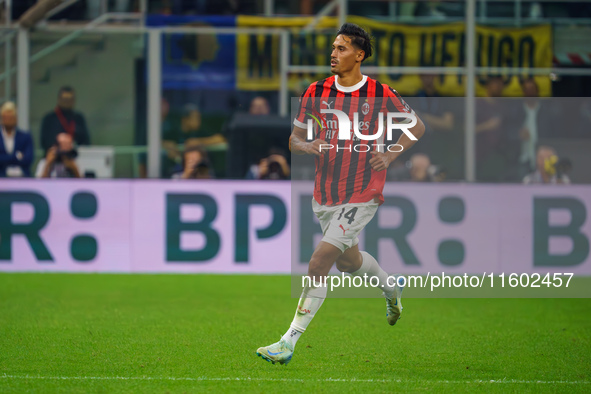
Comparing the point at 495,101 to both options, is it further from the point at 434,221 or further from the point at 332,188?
the point at 332,188

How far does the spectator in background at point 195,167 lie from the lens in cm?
1136

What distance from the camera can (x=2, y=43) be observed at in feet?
38.2

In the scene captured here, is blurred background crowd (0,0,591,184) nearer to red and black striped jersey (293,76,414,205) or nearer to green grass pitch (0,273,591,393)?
green grass pitch (0,273,591,393)

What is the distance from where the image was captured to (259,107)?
11.7m

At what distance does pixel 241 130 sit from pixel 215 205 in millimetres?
1028

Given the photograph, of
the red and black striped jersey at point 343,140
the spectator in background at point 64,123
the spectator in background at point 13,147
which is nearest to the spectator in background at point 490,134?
the spectator in background at point 64,123

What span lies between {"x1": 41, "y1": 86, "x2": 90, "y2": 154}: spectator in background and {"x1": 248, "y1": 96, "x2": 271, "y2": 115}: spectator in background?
2.05 metres

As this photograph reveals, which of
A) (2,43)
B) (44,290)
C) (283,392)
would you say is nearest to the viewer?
(283,392)

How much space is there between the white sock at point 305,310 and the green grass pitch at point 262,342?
23cm

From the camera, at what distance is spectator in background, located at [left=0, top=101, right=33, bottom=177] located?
433 inches

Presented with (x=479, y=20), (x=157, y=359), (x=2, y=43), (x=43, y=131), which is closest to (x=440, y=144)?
(x=479, y=20)

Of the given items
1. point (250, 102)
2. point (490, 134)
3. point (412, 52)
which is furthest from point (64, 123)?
point (490, 134)

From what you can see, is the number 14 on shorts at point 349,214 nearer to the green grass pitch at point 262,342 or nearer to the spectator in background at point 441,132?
the green grass pitch at point 262,342

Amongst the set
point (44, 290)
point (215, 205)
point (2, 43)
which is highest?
point (2, 43)
